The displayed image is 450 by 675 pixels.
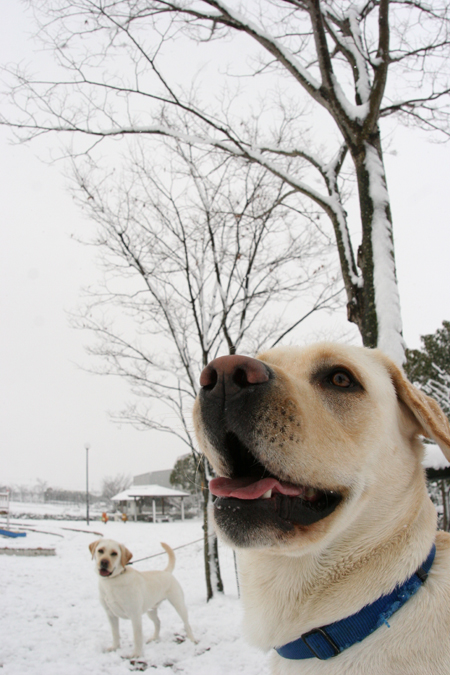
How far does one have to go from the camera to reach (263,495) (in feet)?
4.97

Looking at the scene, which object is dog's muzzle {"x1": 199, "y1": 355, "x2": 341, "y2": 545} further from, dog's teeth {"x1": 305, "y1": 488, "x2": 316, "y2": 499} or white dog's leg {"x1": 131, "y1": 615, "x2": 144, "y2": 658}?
white dog's leg {"x1": 131, "y1": 615, "x2": 144, "y2": 658}

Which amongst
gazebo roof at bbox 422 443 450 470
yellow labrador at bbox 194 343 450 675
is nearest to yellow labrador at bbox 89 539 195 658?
gazebo roof at bbox 422 443 450 470

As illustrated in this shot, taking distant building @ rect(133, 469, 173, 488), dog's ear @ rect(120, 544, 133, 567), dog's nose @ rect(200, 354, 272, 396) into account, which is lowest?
→ distant building @ rect(133, 469, 173, 488)

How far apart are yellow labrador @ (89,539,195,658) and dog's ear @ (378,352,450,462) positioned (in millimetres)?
5472

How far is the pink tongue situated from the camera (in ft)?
4.98

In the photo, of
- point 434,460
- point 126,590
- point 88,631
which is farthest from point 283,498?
point 88,631

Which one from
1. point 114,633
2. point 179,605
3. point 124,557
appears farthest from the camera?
point 179,605

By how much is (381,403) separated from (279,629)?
0.97 meters

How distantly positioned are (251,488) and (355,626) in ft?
1.93

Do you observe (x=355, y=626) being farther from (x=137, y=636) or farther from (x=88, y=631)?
(x=88, y=631)

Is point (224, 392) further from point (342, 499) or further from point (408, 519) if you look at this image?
point (408, 519)

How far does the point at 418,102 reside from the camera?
630cm

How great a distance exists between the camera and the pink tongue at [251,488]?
1.52 m

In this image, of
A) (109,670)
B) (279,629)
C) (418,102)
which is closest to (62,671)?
(109,670)
